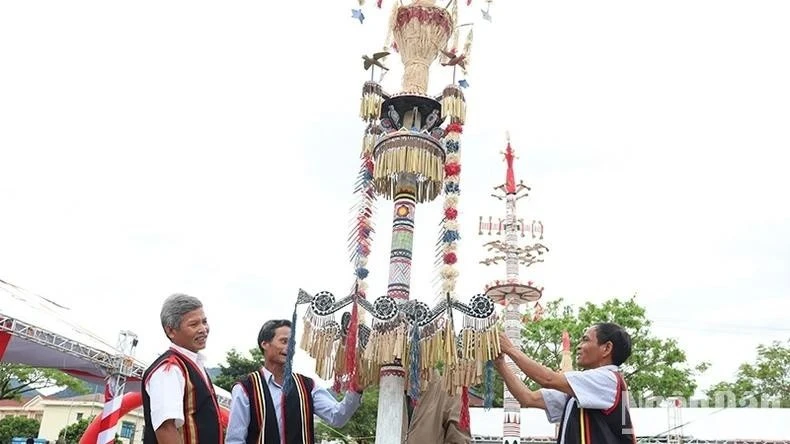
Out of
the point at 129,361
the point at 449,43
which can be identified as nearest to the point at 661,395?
the point at 129,361

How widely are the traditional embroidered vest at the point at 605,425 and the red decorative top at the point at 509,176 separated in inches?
571

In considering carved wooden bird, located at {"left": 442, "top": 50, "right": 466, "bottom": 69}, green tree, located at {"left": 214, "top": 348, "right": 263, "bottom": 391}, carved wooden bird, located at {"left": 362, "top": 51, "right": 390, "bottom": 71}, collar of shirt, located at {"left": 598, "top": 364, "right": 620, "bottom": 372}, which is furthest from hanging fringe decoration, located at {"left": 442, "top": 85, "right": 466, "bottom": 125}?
green tree, located at {"left": 214, "top": 348, "right": 263, "bottom": 391}

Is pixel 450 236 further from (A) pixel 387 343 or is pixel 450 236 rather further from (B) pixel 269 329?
(B) pixel 269 329

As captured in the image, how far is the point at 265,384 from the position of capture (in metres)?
3.15

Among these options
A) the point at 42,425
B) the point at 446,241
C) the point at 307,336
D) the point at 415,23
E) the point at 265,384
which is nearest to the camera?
the point at 265,384

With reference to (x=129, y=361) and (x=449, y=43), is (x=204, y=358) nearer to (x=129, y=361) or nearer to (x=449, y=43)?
(x=449, y=43)

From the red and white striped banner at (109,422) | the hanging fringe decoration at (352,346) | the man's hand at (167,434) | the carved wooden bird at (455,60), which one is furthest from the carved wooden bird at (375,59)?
the red and white striped banner at (109,422)

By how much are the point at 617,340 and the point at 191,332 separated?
70.1 inches

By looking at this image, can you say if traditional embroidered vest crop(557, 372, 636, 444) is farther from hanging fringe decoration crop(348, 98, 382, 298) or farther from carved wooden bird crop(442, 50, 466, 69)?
carved wooden bird crop(442, 50, 466, 69)

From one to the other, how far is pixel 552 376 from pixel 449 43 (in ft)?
12.3

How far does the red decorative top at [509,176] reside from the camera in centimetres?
1711

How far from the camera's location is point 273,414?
10.1 ft

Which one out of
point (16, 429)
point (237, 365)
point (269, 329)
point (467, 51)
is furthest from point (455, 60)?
point (16, 429)

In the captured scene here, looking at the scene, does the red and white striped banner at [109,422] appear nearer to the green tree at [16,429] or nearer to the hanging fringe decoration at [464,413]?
the hanging fringe decoration at [464,413]
